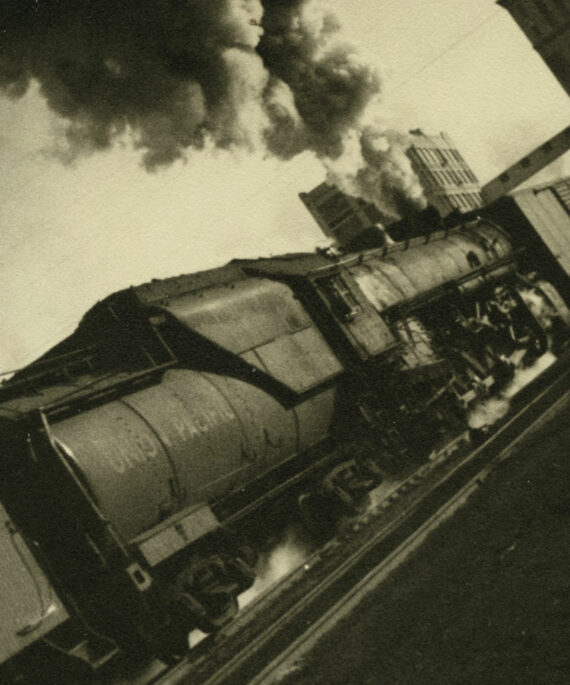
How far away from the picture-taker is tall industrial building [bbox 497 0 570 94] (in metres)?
40.7

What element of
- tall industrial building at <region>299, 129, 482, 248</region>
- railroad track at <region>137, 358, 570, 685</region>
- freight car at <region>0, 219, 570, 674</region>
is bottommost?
railroad track at <region>137, 358, 570, 685</region>

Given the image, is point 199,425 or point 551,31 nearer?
point 199,425

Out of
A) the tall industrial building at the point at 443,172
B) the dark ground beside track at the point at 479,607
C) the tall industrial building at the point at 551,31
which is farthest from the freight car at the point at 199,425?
the tall industrial building at the point at 443,172

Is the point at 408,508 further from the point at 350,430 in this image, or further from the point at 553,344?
the point at 553,344

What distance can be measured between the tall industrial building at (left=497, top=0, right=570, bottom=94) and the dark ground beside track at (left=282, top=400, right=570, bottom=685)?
1696 inches

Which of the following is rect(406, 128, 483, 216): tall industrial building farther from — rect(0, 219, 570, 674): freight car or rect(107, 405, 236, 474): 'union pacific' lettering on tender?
rect(107, 405, 236, 474): 'union pacific' lettering on tender

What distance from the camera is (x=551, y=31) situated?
41.2 meters

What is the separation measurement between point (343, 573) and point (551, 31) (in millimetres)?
45361

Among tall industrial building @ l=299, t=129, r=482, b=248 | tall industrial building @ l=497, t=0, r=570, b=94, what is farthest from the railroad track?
tall industrial building @ l=497, t=0, r=570, b=94

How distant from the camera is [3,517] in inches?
208

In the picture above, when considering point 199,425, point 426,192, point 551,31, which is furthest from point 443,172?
point 199,425

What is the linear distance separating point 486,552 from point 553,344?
10.7 metres

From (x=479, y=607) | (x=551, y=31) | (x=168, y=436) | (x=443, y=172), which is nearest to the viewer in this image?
(x=479, y=607)

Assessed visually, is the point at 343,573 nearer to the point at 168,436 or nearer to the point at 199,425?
the point at 199,425
